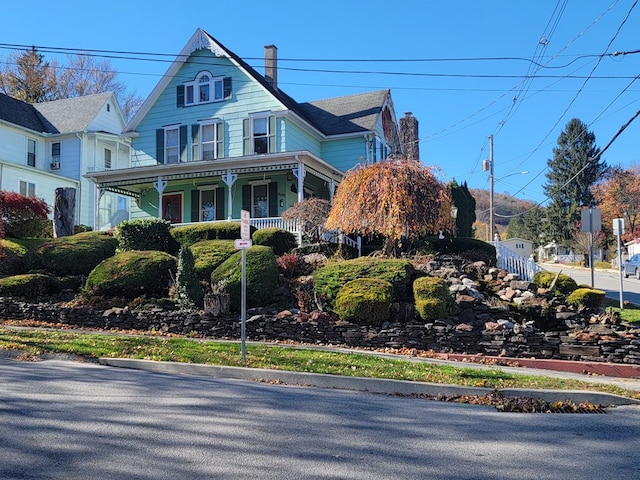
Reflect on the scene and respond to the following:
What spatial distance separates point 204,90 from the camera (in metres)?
26.3

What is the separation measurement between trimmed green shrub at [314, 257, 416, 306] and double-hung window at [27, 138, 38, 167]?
2633 centimetres

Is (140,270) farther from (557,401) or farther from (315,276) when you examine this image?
(557,401)

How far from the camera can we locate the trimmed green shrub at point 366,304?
40.0ft

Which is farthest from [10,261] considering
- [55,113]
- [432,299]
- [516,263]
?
[55,113]

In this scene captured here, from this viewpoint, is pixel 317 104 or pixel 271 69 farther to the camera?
pixel 317 104

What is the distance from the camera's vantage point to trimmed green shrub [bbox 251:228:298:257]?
57.1 ft

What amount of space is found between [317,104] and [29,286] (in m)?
19.7

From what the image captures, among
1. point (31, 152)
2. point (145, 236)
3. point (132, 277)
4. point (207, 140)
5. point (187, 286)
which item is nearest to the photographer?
point (187, 286)

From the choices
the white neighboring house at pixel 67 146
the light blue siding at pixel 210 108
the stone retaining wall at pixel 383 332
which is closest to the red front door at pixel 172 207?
the light blue siding at pixel 210 108

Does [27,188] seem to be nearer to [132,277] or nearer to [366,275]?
[132,277]

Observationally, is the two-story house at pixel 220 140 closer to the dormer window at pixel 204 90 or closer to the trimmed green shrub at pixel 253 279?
the dormer window at pixel 204 90

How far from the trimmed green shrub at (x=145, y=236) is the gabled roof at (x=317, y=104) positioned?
9029 mm

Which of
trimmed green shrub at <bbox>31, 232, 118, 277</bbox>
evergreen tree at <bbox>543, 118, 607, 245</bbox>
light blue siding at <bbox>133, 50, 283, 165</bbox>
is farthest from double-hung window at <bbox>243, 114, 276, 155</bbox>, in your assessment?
evergreen tree at <bbox>543, 118, 607, 245</bbox>

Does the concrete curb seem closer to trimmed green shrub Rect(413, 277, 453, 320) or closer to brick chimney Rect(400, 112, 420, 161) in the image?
trimmed green shrub Rect(413, 277, 453, 320)
